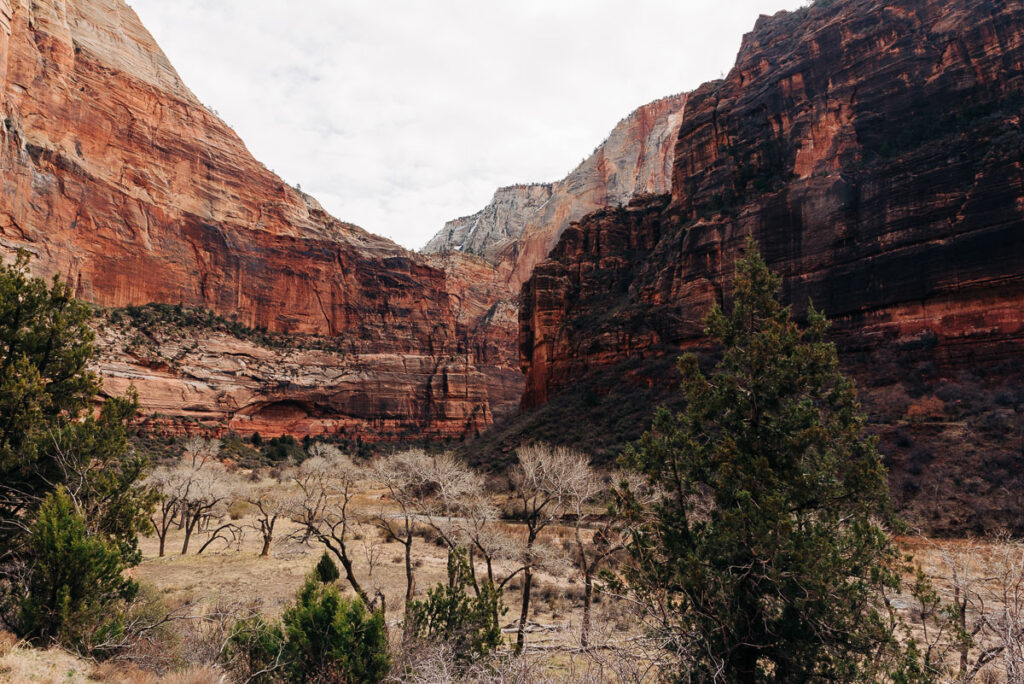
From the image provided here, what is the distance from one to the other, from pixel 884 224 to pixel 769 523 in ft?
117

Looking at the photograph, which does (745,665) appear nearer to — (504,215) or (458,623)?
(458,623)

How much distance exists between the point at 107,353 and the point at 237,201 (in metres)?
28.6

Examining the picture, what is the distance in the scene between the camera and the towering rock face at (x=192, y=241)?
151ft

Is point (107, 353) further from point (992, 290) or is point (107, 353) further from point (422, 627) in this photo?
point (992, 290)

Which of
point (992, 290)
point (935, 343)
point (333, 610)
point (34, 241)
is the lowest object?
point (333, 610)

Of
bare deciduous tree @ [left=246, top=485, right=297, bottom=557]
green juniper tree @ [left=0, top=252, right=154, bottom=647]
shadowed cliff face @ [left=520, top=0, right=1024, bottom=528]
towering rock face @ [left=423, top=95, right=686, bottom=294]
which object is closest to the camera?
A: green juniper tree @ [left=0, top=252, right=154, bottom=647]

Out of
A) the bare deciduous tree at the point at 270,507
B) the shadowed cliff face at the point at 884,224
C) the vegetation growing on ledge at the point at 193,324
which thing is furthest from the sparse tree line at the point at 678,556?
the vegetation growing on ledge at the point at 193,324

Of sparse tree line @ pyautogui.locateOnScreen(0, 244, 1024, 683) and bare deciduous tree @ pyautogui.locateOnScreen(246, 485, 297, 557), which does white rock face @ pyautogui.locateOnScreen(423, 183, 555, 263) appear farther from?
sparse tree line @ pyautogui.locateOnScreen(0, 244, 1024, 683)

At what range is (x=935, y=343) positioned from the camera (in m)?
28.6

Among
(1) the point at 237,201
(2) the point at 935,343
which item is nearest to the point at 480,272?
(1) the point at 237,201

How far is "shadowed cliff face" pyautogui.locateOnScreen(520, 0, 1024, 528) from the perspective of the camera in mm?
23875

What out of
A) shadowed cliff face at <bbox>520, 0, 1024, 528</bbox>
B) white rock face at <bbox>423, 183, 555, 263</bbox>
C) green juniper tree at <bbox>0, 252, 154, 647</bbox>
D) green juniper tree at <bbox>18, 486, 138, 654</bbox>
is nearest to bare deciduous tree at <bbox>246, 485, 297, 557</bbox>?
green juniper tree at <bbox>0, 252, 154, 647</bbox>

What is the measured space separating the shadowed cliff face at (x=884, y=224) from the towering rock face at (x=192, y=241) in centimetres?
3209

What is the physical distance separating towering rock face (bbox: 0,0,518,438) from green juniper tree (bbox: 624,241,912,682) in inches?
2119
